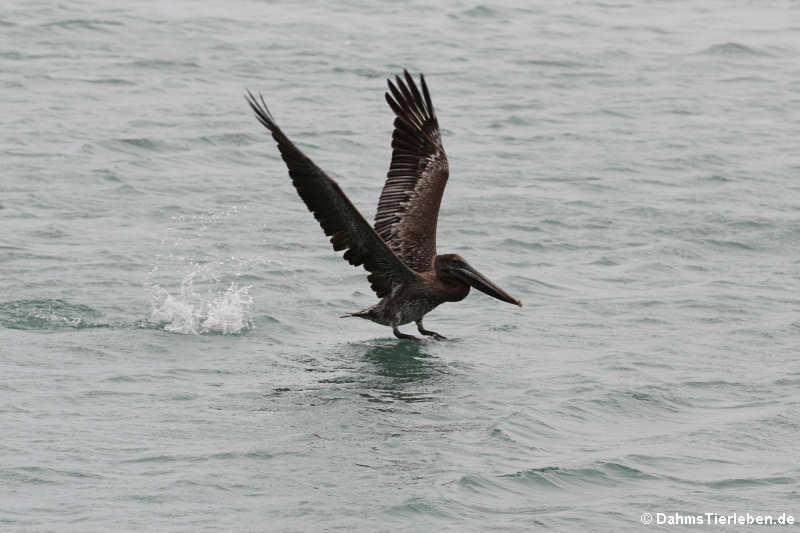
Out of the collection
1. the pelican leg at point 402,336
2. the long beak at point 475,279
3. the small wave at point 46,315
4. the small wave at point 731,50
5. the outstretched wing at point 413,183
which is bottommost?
the small wave at point 46,315

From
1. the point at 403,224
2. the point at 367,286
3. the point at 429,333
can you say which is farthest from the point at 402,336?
the point at 367,286

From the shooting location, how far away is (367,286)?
1214 cm

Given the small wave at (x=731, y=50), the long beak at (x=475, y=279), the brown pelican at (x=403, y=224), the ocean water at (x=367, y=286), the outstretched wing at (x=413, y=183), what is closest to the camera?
the ocean water at (x=367, y=286)

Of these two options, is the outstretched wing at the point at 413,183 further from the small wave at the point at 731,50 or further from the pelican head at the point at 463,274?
the small wave at the point at 731,50

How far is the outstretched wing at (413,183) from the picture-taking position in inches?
435

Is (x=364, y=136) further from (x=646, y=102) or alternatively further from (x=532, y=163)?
(x=646, y=102)

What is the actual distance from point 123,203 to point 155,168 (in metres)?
1.39

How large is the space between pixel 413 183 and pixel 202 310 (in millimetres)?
1862

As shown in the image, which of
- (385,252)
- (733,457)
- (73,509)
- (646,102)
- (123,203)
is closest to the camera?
(73,509)

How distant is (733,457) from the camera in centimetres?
853

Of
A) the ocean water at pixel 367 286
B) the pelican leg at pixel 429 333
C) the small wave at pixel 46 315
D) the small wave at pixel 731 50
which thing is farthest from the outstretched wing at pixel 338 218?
the small wave at pixel 731 50

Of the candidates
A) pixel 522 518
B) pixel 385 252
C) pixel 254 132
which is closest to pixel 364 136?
pixel 254 132

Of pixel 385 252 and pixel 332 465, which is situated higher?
pixel 385 252

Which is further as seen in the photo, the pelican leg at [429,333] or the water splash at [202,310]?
the pelican leg at [429,333]
